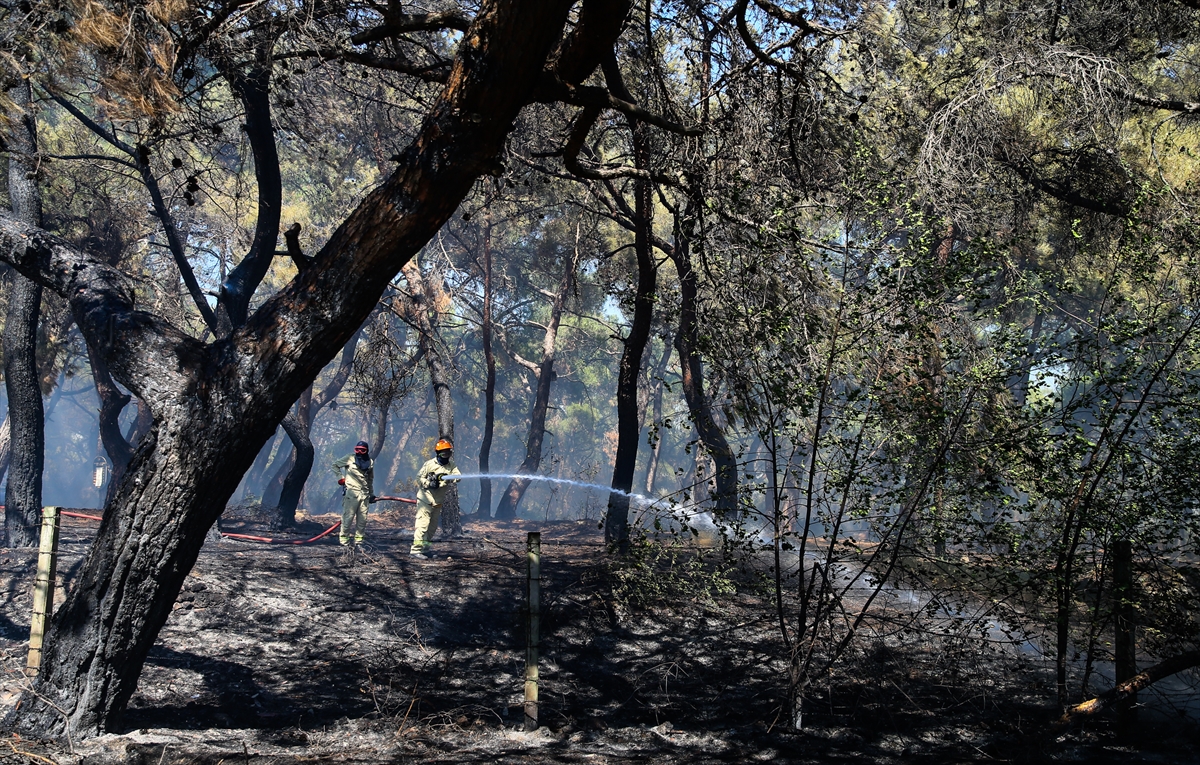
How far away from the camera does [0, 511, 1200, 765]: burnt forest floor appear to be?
5.00 m

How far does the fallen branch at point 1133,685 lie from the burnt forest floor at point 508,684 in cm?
19

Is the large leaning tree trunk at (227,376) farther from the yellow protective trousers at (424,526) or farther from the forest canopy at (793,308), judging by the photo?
the yellow protective trousers at (424,526)

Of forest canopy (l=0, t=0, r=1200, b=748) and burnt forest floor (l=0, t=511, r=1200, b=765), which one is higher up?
forest canopy (l=0, t=0, r=1200, b=748)

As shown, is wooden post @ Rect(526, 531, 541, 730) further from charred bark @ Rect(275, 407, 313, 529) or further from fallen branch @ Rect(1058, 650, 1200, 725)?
charred bark @ Rect(275, 407, 313, 529)

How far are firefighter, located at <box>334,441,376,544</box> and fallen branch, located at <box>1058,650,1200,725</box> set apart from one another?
8.94 meters

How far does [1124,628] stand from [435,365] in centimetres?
1180

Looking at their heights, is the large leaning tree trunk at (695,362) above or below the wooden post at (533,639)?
above

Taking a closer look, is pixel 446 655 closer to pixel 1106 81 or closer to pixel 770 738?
pixel 770 738

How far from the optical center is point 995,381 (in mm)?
5121

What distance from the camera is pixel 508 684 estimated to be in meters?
6.48

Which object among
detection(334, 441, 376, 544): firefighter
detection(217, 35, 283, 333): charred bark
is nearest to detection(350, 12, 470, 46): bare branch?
detection(217, 35, 283, 333): charred bark

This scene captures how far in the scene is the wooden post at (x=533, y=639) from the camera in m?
5.32

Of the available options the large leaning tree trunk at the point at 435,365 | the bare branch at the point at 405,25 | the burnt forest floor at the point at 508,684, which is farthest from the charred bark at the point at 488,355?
the bare branch at the point at 405,25

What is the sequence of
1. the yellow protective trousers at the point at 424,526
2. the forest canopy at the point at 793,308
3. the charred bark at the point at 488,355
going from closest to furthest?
the forest canopy at the point at 793,308, the yellow protective trousers at the point at 424,526, the charred bark at the point at 488,355
